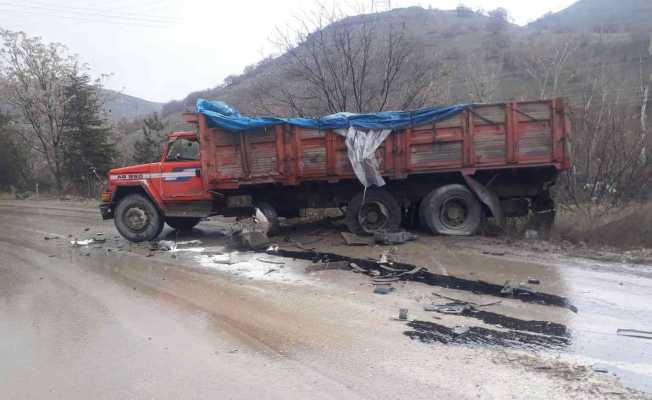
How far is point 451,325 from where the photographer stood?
4914 millimetres

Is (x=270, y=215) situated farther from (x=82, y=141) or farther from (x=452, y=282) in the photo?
(x=82, y=141)

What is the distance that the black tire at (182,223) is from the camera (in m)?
11.3

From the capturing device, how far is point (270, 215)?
32.8 feet

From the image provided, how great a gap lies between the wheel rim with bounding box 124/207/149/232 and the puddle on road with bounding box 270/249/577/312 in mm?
3493

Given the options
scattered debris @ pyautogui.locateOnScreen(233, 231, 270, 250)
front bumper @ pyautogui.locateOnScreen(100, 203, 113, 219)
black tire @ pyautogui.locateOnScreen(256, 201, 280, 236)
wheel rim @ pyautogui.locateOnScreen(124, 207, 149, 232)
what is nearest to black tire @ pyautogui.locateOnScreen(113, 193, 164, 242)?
wheel rim @ pyautogui.locateOnScreen(124, 207, 149, 232)

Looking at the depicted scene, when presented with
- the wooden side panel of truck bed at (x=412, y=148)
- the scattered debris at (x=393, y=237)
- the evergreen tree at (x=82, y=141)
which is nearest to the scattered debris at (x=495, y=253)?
the scattered debris at (x=393, y=237)

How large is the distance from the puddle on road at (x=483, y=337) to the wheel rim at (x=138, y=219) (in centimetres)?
716

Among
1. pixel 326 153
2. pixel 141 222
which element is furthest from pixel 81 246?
pixel 326 153

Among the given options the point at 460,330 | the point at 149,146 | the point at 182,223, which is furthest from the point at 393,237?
the point at 149,146

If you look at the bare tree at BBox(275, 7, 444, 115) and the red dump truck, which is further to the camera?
the bare tree at BBox(275, 7, 444, 115)

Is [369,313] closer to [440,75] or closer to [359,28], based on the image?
[359,28]

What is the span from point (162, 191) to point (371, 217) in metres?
4.34

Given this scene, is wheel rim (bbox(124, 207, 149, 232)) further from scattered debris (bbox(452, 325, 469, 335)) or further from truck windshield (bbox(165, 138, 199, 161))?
scattered debris (bbox(452, 325, 469, 335))

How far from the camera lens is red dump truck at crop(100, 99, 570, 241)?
8.94 meters
